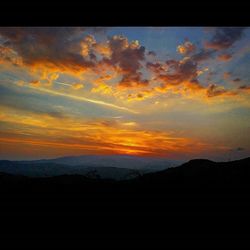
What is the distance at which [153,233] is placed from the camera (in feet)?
12.3

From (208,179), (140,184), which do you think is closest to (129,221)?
(140,184)

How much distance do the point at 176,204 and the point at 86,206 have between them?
197cm

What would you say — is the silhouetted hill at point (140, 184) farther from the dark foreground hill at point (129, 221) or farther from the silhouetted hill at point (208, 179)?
the dark foreground hill at point (129, 221)

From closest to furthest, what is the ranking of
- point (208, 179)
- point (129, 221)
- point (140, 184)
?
point (129, 221)
point (140, 184)
point (208, 179)

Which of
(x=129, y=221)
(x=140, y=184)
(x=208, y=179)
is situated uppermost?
(x=208, y=179)

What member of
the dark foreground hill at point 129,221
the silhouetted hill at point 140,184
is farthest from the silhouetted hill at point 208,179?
the dark foreground hill at point 129,221

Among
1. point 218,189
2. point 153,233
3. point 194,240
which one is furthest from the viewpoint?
point 218,189

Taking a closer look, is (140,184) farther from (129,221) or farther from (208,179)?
(129,221)

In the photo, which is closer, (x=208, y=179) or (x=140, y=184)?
(x=140, y=184)

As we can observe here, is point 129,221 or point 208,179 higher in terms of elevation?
point 208,179

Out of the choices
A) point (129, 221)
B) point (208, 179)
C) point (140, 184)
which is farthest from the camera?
point (208, 179)

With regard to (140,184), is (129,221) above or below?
below
